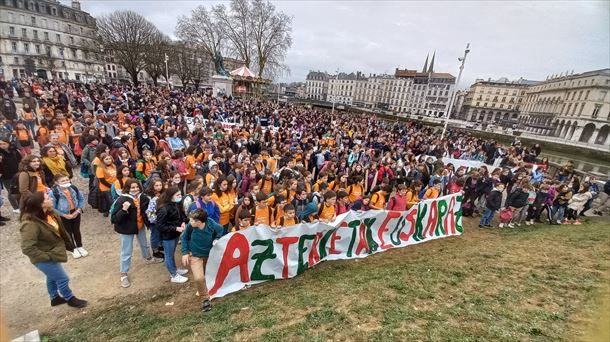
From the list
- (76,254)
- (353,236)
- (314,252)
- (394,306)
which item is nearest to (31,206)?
(76,254)

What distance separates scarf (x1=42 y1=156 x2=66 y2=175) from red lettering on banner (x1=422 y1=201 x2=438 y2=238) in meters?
8.95

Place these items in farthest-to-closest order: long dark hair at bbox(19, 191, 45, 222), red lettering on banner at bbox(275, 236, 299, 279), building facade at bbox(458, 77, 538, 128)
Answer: building facade at bbox(458, 77, 538, 128)
red lettering on banner at bbox(275, 236, 299, 279)
long dark hair at bbox(19, 191, 45, 222)

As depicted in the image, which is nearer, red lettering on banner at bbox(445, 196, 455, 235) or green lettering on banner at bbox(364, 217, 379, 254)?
Answer: green lettering on banner at bbox(364, 217, 379, 254)

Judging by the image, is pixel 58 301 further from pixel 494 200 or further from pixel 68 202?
pixel 494 200

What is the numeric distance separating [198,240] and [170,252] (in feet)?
3.27

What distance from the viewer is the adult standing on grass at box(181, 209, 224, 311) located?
419 cm

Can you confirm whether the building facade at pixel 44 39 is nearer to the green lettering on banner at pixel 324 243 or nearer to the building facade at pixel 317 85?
the green lettering on banner at pixel 324 243

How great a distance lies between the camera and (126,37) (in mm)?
45719

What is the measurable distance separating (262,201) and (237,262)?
1.18 m

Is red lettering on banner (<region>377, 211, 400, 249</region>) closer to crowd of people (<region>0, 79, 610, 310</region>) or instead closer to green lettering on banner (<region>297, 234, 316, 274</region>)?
crowd of people (<region>0, 79, 610, 310</region>)

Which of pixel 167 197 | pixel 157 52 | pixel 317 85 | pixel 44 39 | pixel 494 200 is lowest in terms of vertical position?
pixel 494 200

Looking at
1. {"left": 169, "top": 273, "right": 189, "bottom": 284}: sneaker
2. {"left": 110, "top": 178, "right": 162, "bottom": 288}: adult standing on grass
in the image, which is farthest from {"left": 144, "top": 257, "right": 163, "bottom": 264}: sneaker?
{"left": 169, "top": 273, "right": 189, "bottom": 284}: sneaker

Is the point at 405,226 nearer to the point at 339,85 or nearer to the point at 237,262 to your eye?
the point at 237,262

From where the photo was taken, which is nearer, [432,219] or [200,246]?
[200,246]
